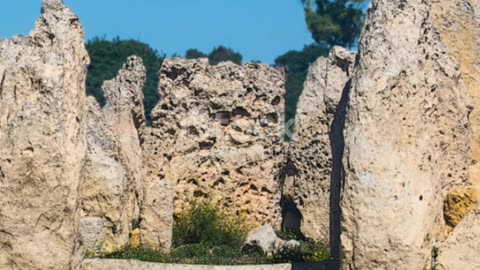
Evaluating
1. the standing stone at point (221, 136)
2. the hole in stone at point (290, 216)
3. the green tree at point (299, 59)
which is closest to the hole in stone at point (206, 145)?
the standing stone at point (221, 136)

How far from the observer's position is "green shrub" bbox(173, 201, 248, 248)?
19.3 metres

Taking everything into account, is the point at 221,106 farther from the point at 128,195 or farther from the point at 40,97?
the point at 40,97

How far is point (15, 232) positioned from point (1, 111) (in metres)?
1.09

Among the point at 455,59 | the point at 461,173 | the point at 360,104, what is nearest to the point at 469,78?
the point at 455,59

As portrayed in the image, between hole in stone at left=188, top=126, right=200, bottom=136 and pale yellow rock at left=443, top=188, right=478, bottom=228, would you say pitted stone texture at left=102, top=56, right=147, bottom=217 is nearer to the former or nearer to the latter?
hole in stone at left=188, top=126, right=200, bottom=136

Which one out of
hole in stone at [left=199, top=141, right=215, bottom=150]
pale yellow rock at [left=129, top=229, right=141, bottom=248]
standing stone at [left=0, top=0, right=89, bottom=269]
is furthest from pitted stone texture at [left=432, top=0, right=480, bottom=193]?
hole in stone at [left=199, top=141, right=215, bottom=150]

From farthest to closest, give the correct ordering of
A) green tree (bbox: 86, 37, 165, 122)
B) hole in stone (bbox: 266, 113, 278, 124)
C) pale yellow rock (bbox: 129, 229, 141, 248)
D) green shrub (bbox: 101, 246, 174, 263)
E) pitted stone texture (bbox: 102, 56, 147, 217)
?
green tree (bbox: 86, 37, 165, 122) → hole in stone (bbox: 266, 113, 278, 124) → pitted stone texture (bbox: 102, 56, 147, 217) → pale yellow rock (bbox: 129, 229, 141, 248) → green shrub (bbox: 101, 246, 174, 263)

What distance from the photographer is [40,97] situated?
13258mm

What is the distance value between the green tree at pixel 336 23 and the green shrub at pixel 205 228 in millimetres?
40733

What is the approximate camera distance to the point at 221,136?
68.8ft

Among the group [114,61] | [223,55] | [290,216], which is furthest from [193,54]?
[290,216]

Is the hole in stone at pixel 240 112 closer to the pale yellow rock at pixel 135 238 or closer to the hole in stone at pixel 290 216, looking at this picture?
the hole in stone at pixel 290 216

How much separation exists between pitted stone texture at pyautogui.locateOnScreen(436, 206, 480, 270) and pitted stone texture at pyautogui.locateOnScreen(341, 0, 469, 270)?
0.50ft

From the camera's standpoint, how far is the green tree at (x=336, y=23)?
6062cm
